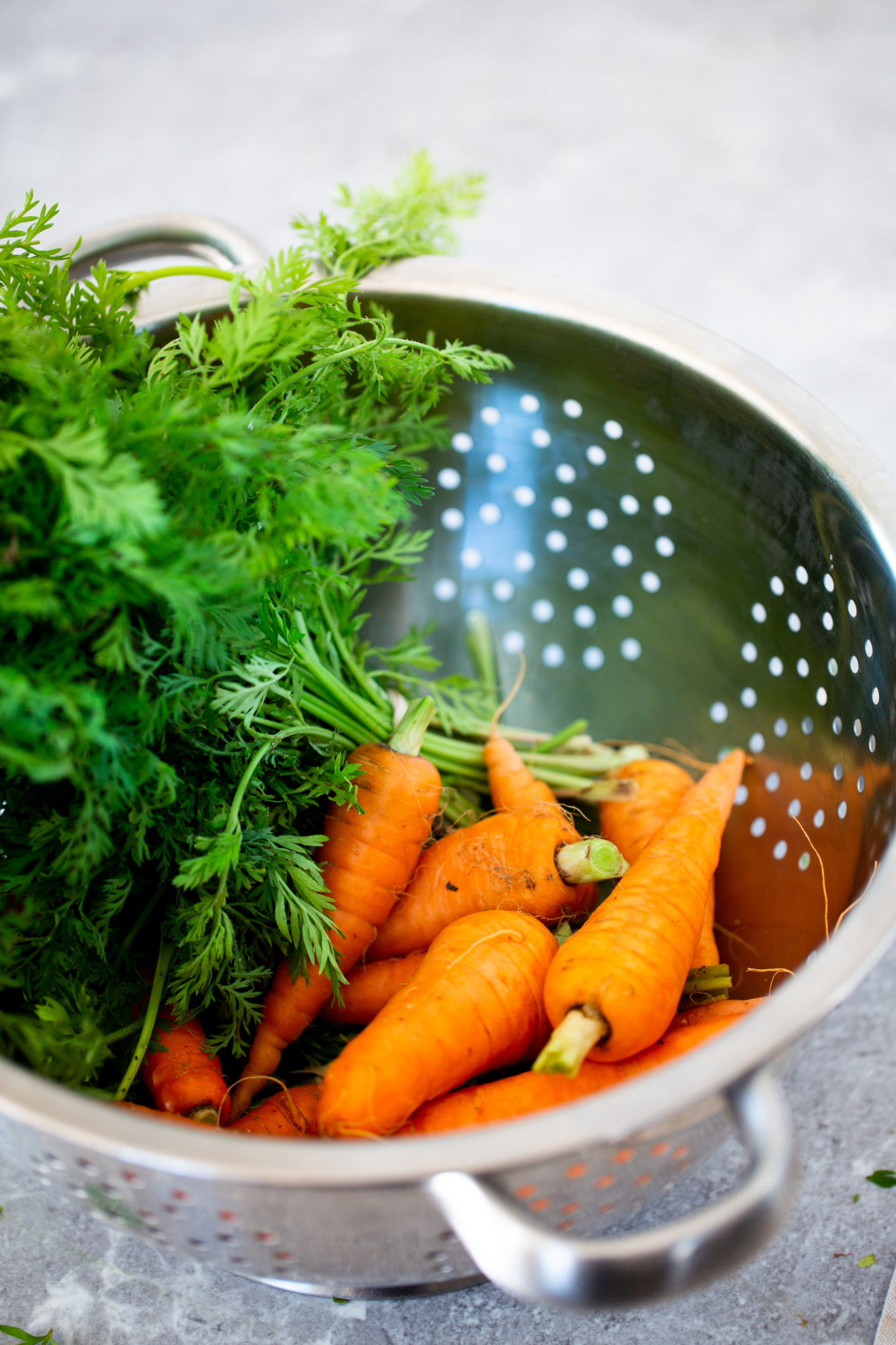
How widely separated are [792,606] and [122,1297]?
98 centimetres

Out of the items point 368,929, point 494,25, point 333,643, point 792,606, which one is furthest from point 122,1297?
point 494,25

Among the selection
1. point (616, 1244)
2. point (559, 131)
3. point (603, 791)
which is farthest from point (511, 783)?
point (559, 131)

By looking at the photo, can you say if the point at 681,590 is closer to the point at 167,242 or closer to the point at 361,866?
the point at 361,866

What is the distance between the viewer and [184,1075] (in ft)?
2.99

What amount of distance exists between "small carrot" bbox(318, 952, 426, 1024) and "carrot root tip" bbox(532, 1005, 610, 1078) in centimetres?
28

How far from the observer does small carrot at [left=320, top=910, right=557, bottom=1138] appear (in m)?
0.83

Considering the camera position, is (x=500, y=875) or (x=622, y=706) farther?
(x=622, y=706)

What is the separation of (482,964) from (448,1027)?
73 millimetres

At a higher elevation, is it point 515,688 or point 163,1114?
point 515,688

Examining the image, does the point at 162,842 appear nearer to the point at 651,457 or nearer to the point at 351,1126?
the point at 351,1126

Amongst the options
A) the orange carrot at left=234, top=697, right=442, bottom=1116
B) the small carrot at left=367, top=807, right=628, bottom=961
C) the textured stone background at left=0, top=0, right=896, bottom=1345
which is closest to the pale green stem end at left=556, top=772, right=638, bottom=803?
the small carrot at left=367, top=807, right=628, bottom=961

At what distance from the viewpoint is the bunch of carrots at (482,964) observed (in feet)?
2.77

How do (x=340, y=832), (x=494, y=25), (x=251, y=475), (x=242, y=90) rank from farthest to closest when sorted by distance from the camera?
(x=494, y=25) < (x=242, y=90) < (x=340, y=832) < (x=251, y=475)

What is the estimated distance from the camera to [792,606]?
1069 mm
